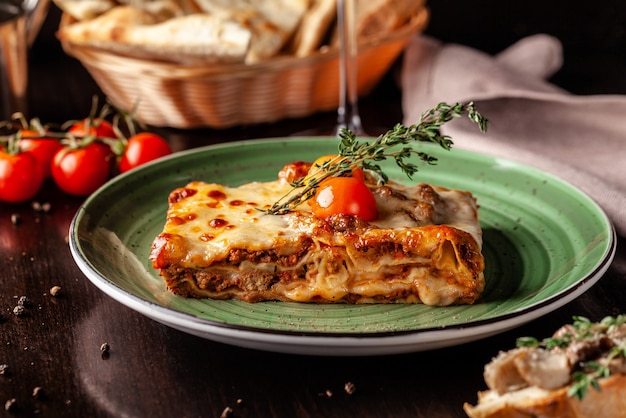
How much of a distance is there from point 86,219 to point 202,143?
5.13 feet

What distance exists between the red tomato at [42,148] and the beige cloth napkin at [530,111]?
1.84 metres

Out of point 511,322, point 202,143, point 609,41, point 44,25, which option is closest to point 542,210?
point 511,322

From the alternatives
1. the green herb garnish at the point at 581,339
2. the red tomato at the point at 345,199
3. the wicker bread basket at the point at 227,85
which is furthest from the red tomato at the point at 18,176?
the green herb garnish at the point at 581,339

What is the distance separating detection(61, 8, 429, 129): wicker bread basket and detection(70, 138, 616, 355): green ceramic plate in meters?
0.73

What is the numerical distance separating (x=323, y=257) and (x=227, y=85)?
6.18 ft

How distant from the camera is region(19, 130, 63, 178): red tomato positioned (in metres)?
4.04

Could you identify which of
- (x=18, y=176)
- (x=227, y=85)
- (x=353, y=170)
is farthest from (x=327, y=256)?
(x=227, y=85)

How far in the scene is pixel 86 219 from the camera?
297cm

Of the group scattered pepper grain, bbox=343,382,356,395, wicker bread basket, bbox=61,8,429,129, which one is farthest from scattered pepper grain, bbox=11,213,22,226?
scattered pepper grain, bbox=343,382,356,395

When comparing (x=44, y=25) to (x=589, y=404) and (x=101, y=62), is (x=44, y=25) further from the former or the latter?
(x=589, y=404)

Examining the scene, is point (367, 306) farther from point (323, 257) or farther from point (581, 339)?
point (581, 339)

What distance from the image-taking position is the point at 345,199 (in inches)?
104

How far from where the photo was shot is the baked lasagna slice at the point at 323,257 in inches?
103

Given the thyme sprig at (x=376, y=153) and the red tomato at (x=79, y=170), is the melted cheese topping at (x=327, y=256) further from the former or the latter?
the red tomato at (x=79, y=170)
